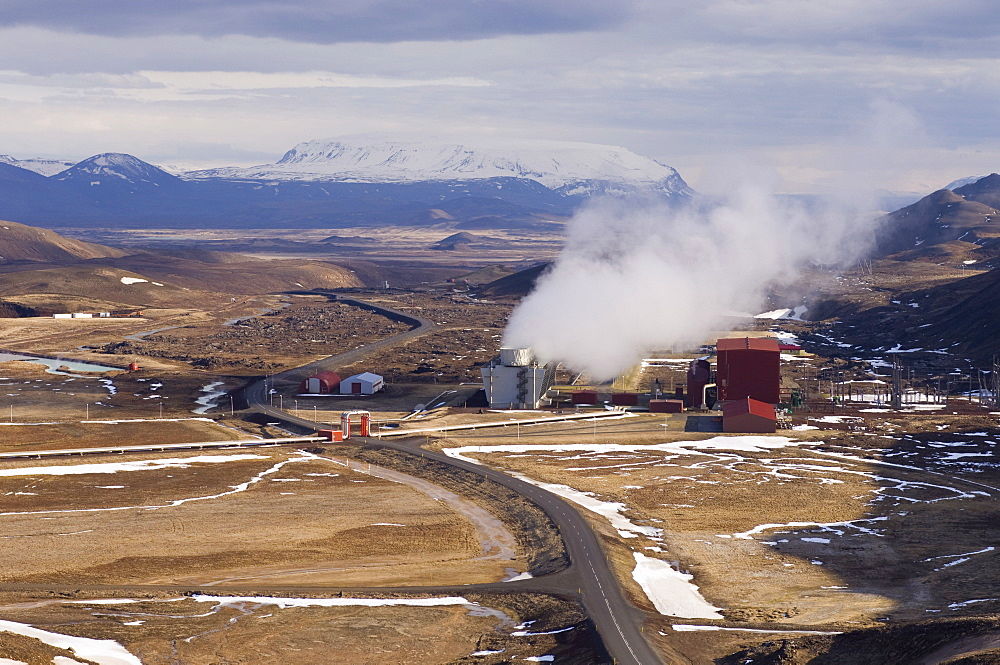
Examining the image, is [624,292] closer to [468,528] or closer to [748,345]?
[748,345]

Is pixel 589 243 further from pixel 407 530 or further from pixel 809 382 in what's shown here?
pixel 407 530

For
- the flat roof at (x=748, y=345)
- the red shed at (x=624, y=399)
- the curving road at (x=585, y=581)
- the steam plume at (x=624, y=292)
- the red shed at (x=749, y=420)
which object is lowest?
the curving road at (x=585, y=581)

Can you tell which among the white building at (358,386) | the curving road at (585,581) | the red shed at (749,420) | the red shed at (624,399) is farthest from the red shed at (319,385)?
the red shed at (749,420)

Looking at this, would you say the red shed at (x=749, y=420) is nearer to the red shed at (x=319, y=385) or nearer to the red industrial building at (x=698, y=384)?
the red industrial building at (x=698, y=384)

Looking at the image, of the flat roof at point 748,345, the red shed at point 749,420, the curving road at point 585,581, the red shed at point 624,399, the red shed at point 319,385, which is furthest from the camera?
the red shed at point 319,385

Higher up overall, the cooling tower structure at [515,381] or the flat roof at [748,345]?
the flat roof at [748,345]

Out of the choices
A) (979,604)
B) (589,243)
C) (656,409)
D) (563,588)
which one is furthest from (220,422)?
(589,243)

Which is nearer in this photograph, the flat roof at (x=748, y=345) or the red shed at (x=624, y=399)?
the flat roof at (x=748, y=345)
